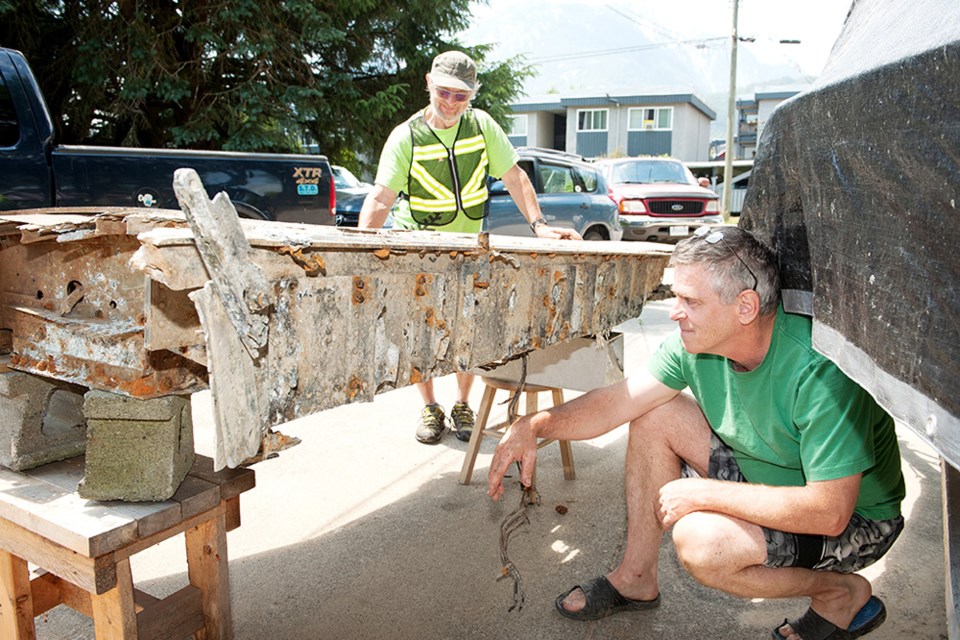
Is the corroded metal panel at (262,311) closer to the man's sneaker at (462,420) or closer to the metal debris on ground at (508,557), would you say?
the metal debris on ground at (508,557)

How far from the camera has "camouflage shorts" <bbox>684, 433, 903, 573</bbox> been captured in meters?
1.88

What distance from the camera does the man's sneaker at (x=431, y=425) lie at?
12.8 feet

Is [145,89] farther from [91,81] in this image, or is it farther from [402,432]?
[402,432]

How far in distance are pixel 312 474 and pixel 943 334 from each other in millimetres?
2979

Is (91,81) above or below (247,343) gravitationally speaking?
above

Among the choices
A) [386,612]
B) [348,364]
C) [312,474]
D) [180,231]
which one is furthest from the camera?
[312,474]

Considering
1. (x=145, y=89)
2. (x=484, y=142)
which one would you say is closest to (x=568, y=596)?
(x=484, y=142)

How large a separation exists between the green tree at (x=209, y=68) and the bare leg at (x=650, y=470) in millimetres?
8351

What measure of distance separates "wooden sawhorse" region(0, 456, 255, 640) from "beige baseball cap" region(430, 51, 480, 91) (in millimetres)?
1955

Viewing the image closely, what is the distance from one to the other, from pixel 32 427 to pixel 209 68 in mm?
9056

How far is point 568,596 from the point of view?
2.42 metres

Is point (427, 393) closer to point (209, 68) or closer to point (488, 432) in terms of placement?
point (488, 432)

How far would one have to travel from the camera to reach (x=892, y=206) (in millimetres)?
1060

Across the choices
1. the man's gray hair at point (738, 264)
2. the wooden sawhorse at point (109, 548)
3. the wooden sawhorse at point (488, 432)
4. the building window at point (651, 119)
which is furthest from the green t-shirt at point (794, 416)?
the building window at point (651, 119)
